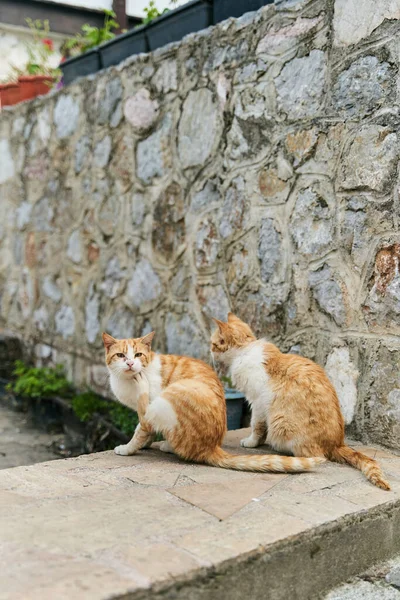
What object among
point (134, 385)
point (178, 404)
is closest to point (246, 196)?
point (134, 385)

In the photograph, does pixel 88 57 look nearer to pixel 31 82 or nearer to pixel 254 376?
pixel 31 82

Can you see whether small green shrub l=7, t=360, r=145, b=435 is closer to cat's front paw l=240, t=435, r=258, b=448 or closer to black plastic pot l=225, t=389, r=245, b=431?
black plastic pot l=225, t=389, r=245, b=431

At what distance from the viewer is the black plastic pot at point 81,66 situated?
5266 millimetres

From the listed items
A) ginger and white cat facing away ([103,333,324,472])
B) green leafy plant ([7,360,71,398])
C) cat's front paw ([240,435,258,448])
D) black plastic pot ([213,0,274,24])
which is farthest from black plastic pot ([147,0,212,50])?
green leafy plant ([7,360,71,398])

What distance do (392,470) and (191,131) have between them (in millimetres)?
2421

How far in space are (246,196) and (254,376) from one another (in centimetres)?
125

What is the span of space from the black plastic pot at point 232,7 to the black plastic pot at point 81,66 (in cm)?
150

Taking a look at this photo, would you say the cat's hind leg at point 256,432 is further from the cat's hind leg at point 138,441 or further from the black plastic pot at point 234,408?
the black plastic pot at point 234,408

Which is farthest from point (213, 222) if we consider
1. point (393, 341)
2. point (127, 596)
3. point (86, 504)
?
point (127, 596)

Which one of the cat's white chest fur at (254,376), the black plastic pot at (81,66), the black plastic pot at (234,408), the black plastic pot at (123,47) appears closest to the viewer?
the cat's white chest fur at (254,376)

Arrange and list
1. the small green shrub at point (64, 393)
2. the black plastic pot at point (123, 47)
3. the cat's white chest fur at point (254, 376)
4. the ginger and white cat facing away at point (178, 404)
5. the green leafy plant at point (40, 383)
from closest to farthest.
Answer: the ginger and white cat facing away at point (178, 404) < the cat's white chest fur at point (254, 376) < the small green shrub at point (64, 393) < the black plastic pot at point (123, 47) < the green leafy plant at point (40, 383)

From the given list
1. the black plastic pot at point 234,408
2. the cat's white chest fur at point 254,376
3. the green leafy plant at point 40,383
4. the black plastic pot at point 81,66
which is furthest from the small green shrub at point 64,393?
the black plastic pot at point 81,66

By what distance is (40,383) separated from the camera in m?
5.52

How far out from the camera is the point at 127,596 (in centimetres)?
160
